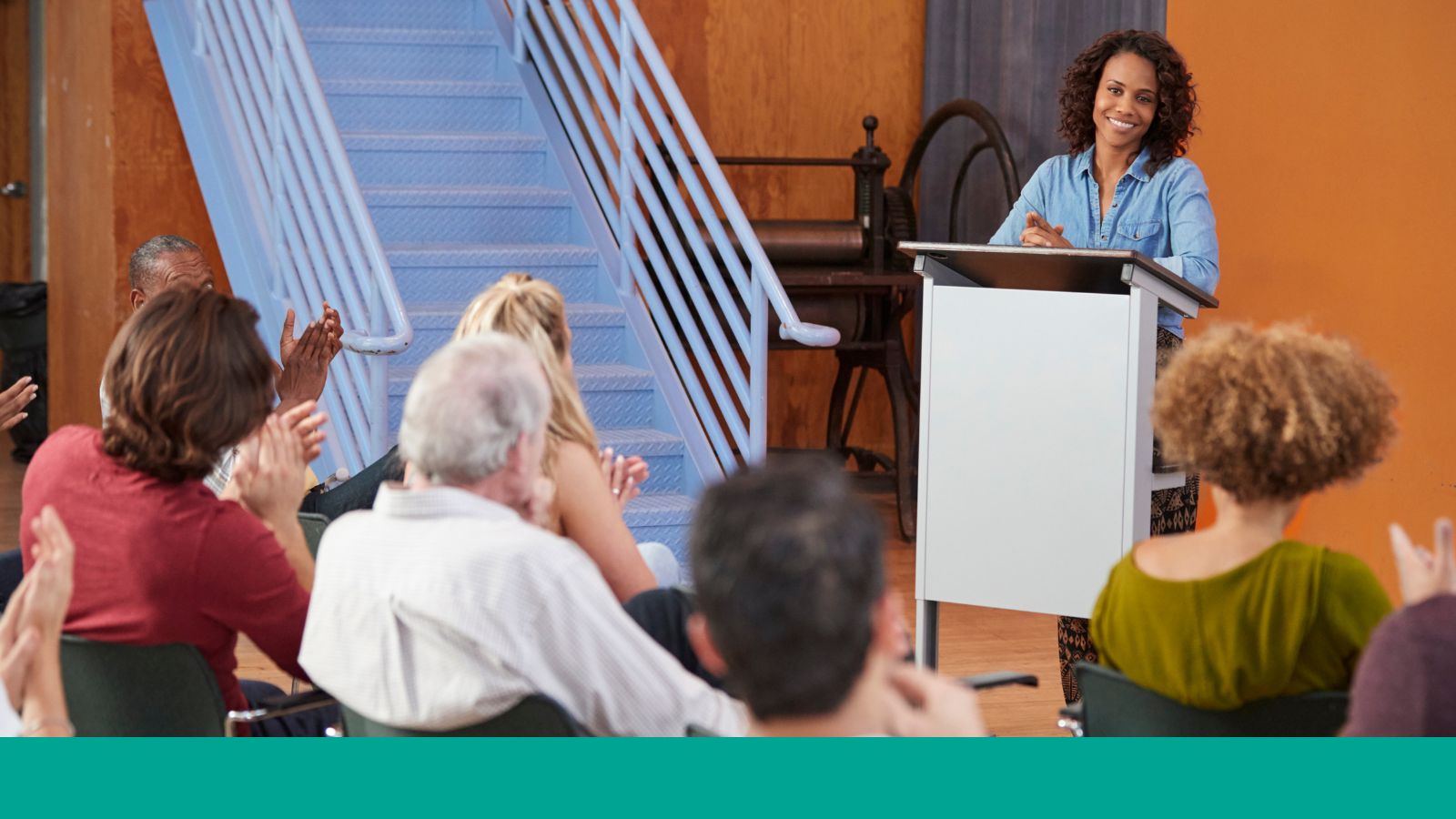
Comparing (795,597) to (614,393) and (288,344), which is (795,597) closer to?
(288,344)

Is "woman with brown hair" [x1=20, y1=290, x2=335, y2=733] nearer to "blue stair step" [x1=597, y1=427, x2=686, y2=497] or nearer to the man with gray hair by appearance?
the man with gray hair

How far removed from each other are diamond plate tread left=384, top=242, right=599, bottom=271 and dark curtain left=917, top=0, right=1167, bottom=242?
2.14 metres

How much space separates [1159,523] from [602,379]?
195 cm

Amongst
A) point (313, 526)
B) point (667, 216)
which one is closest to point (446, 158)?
point (667, 216)

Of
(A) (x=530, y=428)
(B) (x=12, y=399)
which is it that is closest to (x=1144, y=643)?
(A) (x=530, y=428)

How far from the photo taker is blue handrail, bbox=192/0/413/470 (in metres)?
4.35

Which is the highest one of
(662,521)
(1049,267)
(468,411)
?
(1049,267)

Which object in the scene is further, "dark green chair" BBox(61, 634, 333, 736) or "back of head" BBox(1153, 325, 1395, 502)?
"dark green chair" BBox(61, 634, 333, 736)

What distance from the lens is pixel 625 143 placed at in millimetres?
4984

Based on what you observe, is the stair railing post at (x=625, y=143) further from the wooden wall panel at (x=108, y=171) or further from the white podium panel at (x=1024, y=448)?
the white podium panel at (x=1024, y=448)

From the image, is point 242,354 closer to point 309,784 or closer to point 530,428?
point 530,428

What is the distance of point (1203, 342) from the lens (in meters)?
1.97

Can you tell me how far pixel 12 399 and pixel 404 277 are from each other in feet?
6.37

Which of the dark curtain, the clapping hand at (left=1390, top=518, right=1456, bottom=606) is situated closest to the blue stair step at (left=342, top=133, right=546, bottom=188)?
the dark curtain
